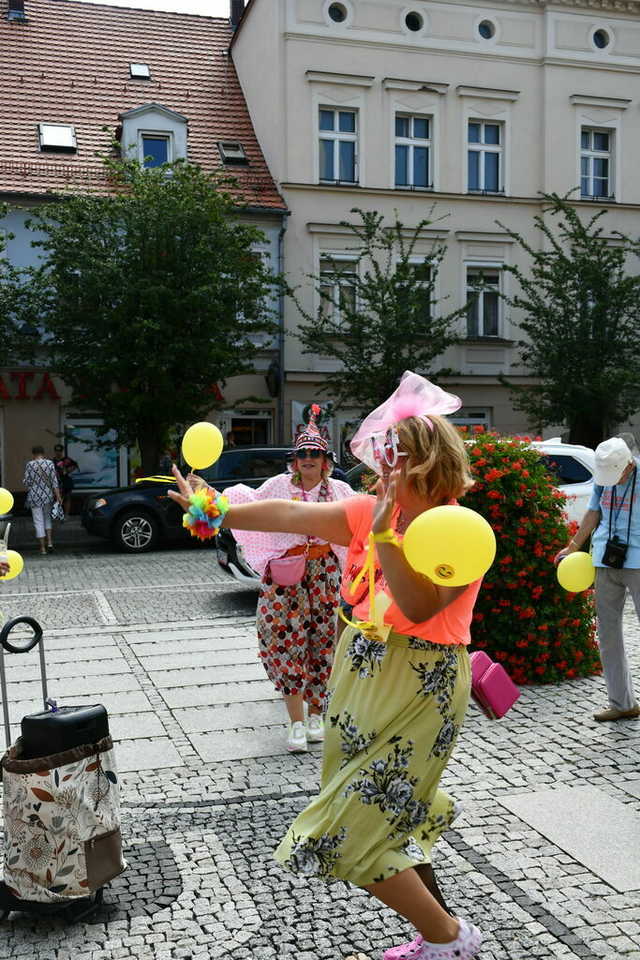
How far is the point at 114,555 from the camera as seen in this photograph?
1598cm

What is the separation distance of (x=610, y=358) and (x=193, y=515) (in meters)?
20.9

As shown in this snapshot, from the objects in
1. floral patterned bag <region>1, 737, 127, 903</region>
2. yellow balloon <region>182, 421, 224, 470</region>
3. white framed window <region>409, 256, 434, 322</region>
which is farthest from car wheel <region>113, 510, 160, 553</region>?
yellow balloon <region>182, 421, 224, 470</region>

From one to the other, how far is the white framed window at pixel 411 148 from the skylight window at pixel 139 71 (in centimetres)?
703

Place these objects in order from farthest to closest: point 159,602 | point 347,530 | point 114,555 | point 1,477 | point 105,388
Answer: point 1,477
point 105,388
point 114,555
point 159,602
point 347,530

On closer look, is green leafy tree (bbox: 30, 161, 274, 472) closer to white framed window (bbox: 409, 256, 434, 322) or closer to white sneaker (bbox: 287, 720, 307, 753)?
white framed window (bbox: 409, 256, 434, 322)

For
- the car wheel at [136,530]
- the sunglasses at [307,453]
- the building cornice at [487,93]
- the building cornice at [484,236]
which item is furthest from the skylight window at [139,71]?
the sunglasses at [307,453]

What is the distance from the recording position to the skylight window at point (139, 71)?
2605cm

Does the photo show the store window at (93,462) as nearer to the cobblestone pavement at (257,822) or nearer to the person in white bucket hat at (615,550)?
the cobblestone pavement at (257,822)

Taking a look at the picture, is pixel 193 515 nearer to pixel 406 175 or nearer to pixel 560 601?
pixel 560 601

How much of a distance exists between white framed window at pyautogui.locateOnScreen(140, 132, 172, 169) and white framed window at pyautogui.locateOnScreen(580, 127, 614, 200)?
36.2 ft

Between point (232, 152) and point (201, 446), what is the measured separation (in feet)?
76.9

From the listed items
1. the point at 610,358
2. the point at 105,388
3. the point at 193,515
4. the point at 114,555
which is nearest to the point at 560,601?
the point at 193,515

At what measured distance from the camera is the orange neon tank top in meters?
2.92

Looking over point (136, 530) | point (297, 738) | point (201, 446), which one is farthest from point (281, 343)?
point (201, 446)
